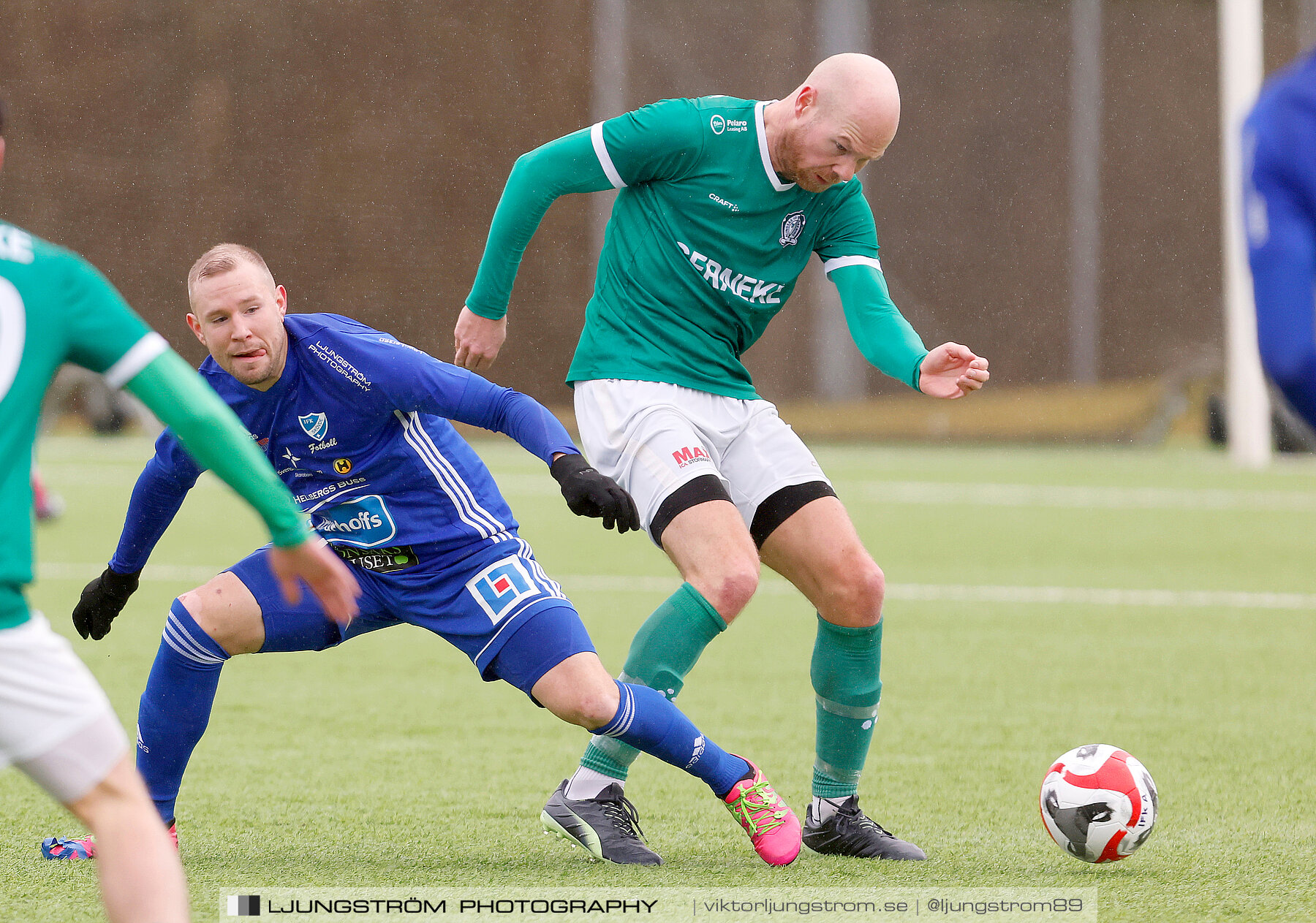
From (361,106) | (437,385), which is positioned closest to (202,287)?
(437,385)

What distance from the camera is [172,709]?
3.29 meters

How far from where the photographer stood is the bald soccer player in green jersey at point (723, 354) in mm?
3428

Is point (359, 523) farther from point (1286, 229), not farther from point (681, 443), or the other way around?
point (1286, 229)

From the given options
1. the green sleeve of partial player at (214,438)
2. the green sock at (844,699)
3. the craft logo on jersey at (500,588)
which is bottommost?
the green sock at (844,699)

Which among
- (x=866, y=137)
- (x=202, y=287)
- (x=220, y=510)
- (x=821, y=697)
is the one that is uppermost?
(x=866, y=137)

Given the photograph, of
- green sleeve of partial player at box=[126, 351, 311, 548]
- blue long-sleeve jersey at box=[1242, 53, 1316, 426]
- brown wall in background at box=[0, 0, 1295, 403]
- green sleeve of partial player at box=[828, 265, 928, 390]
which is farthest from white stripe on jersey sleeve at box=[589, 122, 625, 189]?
brown wall in background at box=[0, 0, 1295, 403]

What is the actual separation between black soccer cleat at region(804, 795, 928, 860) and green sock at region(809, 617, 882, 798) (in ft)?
0.16

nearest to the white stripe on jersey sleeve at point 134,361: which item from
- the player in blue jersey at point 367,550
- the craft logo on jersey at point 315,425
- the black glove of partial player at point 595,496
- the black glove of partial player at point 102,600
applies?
the black glove of partial player at point 595,496

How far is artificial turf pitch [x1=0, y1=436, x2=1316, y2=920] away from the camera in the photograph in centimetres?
325

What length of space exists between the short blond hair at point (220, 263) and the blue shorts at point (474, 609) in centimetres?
57

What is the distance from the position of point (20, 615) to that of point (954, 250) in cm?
1619

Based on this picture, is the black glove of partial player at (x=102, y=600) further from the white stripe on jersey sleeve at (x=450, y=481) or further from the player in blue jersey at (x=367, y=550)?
the white stripe on jersey sleeve at (x=450, y=481)

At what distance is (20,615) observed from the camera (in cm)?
201

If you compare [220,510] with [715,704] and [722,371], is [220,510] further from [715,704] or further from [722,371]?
[722,371]
